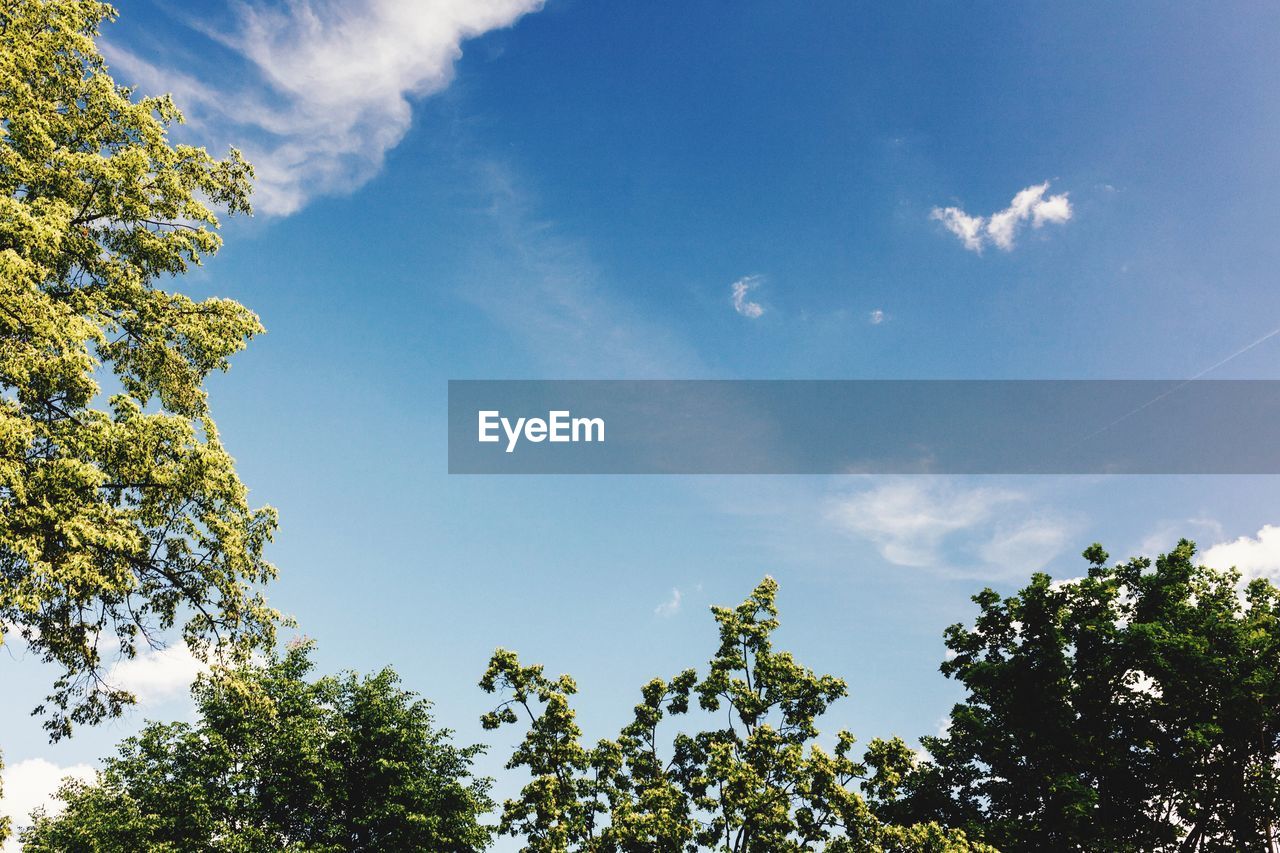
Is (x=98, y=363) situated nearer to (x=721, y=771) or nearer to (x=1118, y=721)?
(x=721, y=771)

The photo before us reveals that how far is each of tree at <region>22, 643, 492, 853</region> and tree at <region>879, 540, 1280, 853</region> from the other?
57.4 ft

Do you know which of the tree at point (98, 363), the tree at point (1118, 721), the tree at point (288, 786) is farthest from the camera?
the tree at point (288, 786)

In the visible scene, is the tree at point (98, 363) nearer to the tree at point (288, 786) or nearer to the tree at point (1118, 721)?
the tree at point (288, 786)

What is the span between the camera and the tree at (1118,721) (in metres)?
22.5

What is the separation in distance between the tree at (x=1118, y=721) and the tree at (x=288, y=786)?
17.5m

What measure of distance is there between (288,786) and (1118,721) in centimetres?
2998

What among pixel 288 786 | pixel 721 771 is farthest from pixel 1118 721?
pixel 288 786

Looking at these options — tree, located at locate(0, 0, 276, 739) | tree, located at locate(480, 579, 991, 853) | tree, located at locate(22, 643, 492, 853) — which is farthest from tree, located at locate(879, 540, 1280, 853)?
tree, located at locate(0, 0, 276, 739)

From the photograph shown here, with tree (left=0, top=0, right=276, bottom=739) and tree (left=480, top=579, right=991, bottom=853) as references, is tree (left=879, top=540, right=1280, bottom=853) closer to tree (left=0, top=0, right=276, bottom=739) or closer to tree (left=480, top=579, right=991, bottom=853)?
tree (left=480, top=579, right=991, bottom=853)

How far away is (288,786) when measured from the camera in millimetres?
28547

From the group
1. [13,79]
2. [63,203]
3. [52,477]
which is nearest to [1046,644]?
[52,477]

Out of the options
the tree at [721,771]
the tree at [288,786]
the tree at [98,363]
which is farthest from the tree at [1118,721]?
the tree at [98,363]

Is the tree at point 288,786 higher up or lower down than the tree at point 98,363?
lower down

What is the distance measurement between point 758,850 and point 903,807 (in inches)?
339
